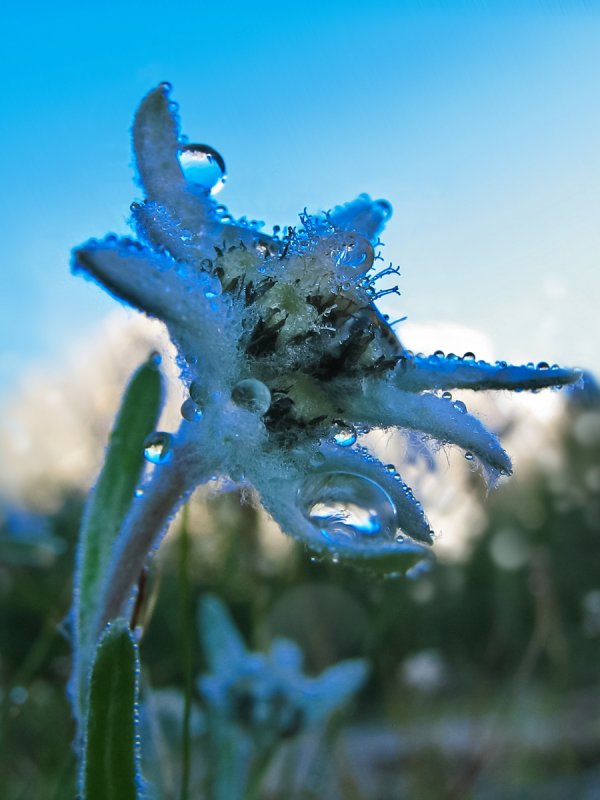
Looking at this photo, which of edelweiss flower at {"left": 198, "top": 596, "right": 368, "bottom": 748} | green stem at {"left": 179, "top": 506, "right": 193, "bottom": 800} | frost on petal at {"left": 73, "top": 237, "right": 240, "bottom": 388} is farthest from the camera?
edelweiss flower at {"left": 198, "top": 596, "right": 368, "bottom": 748}

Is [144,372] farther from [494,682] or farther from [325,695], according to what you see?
[494,682]

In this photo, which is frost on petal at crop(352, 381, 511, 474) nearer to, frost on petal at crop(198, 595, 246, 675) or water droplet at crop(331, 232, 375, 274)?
water droplet at crop(331, 232, 375, 274)

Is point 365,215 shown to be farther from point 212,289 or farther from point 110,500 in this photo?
point 110,500

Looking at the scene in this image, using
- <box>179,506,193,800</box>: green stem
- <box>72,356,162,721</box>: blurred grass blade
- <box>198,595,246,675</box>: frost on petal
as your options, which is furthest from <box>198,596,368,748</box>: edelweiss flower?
<box>72,356,162,721</box>: blurred grass blade

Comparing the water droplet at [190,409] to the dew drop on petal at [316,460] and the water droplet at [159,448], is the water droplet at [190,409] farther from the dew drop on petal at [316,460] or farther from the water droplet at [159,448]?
the dew drop on petal at [316,460]

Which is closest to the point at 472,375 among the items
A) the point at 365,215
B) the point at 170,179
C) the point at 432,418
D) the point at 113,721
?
the point at 432,418
